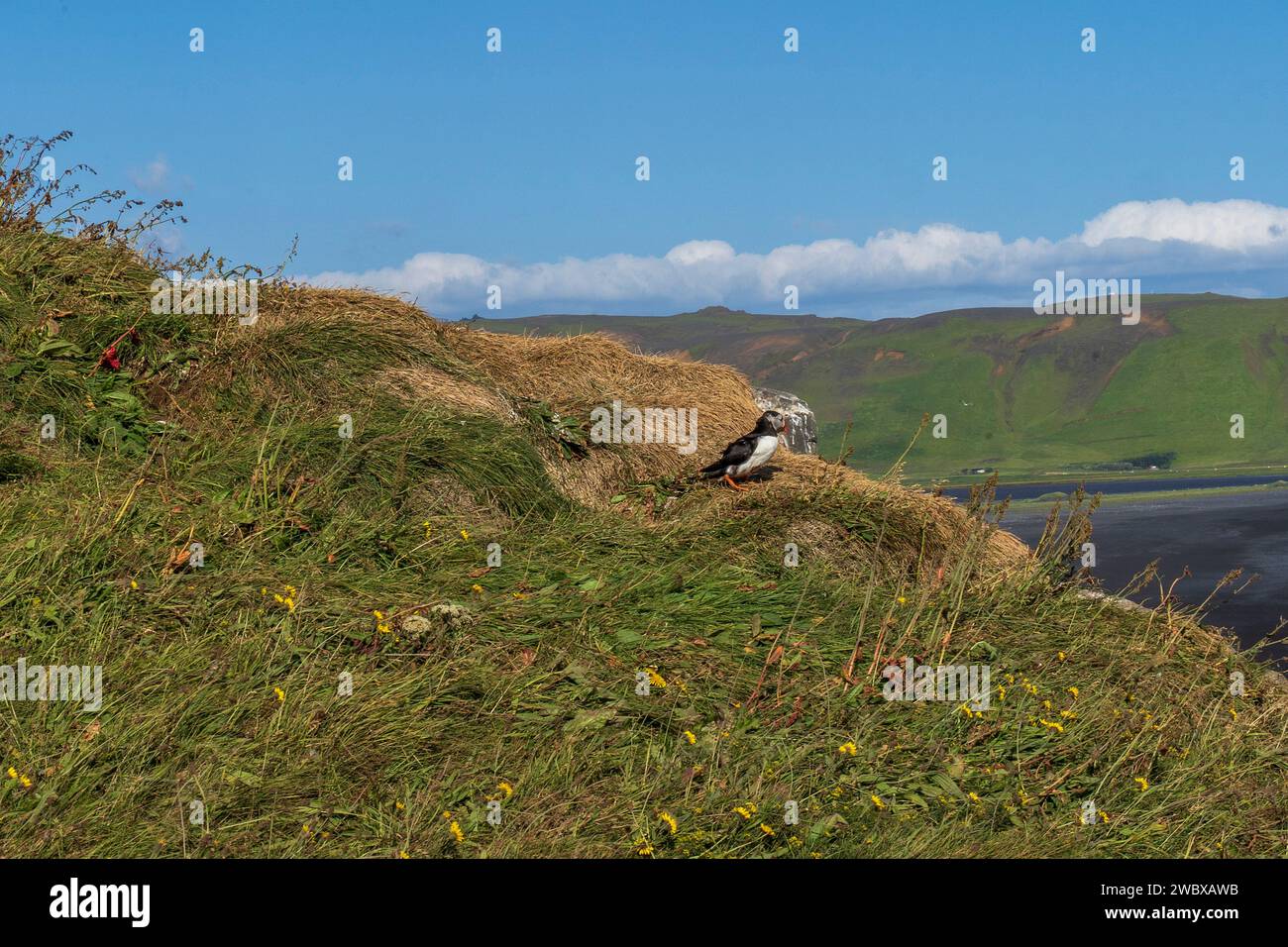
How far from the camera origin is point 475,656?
7.15m

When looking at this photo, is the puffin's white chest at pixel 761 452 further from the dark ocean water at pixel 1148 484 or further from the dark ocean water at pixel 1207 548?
the dark ocean water at pixel 1148 484

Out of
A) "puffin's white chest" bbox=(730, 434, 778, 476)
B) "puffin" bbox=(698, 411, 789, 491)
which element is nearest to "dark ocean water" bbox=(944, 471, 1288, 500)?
"puffin" bbox=(698, 411, 789, 491)

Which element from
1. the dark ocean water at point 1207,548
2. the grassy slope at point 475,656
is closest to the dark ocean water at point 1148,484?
the dark ocean water at point 1207,548

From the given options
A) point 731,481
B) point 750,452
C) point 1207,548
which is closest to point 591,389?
point 731,481

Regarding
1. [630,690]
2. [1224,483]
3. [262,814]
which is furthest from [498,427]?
[1224,483]

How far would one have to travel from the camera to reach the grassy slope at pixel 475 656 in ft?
19.5

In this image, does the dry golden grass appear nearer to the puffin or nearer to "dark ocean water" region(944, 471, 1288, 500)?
the puffin

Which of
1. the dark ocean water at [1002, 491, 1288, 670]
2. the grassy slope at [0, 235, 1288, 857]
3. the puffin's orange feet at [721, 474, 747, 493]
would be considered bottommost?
the dark ocean water at [1002, 491, 1288, 670]

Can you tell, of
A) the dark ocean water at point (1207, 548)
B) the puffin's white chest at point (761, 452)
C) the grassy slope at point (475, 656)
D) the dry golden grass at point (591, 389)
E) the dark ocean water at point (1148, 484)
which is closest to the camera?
the grassy slope at point (475, 656)

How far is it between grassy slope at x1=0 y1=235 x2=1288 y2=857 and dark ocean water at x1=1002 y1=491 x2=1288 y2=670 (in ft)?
98.7

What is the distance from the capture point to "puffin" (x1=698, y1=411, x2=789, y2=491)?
11.5 m

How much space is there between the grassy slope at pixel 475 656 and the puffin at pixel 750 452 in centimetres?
39

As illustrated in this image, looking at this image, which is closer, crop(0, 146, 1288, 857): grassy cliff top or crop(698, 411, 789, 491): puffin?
crop(0, 146, 1288, 857): grassy cliff top

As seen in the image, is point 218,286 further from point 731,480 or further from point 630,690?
point 630,690
